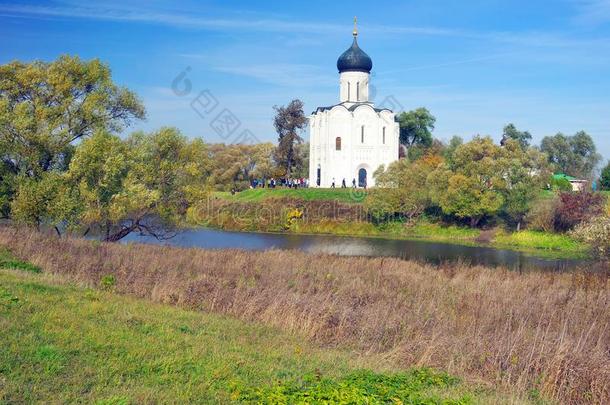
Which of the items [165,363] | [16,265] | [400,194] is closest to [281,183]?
[400,194]

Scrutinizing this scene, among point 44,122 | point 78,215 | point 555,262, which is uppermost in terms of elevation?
point 44,122

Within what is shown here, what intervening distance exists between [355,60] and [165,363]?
46352 mm

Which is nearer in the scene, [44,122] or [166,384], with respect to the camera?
[166,384]

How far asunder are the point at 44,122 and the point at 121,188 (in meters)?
3.38

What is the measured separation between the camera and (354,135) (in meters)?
53.1

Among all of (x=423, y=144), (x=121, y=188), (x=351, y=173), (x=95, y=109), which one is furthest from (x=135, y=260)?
(x=423, y=144)

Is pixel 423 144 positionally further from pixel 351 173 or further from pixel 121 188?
pixel 121 188

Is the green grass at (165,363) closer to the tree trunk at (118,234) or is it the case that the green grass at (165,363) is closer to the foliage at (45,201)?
the foliage at (45,201)

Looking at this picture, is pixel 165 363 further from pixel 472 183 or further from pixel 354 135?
pixel 354 135

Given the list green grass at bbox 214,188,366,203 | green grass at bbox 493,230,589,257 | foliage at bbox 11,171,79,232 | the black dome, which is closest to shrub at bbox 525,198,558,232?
green grass at bbox 493,230,589,257

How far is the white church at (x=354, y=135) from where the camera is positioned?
52719 millimetres

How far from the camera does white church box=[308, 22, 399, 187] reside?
52.7 metres

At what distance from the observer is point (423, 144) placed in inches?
2680

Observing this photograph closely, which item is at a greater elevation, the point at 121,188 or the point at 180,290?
the point at 121,188
